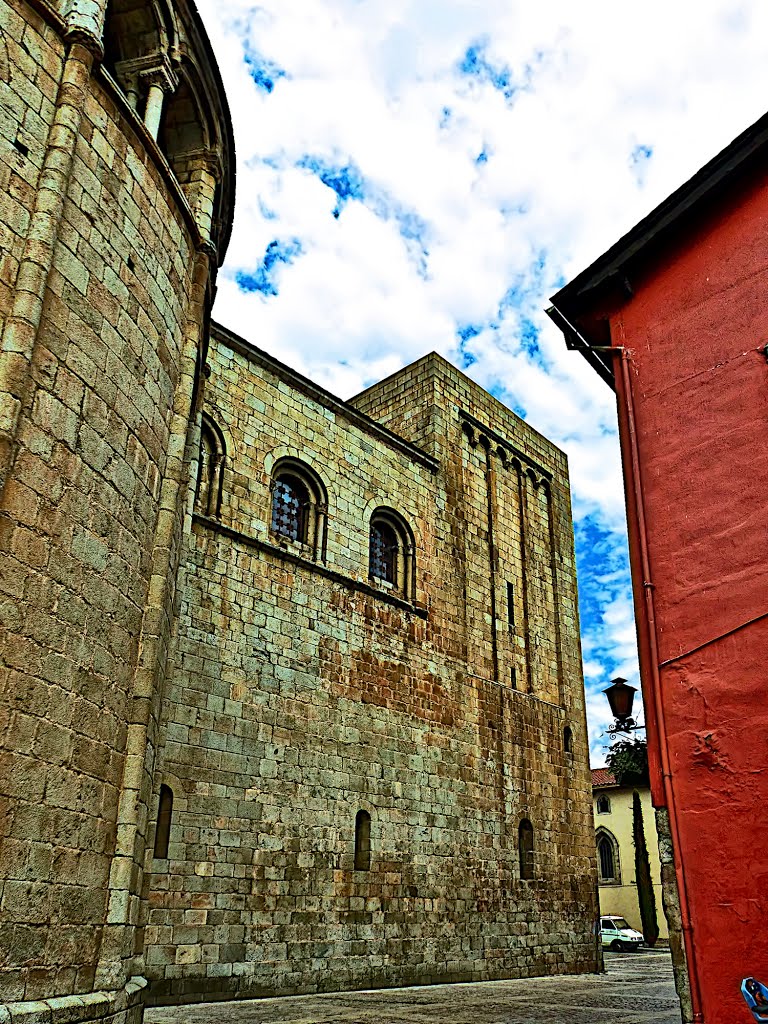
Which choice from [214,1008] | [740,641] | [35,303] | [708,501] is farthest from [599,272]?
[214,1008]

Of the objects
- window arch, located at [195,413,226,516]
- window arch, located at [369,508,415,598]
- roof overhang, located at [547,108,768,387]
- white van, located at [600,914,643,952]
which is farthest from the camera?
white van, located at [600,914,643,952]

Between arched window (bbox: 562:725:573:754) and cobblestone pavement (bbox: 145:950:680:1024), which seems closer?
cobblestone pavement (bbox: 145:950:680:1024)

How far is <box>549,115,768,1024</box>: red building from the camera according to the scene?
643 centimetres

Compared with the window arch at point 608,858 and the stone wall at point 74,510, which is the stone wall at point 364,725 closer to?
the stone wall at point 74,510

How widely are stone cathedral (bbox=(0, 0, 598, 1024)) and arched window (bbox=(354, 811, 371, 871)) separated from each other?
0.05 meters

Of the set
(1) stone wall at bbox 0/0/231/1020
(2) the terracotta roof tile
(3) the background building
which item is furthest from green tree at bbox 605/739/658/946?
(1) stone wall at bbox 0/0/231/1020

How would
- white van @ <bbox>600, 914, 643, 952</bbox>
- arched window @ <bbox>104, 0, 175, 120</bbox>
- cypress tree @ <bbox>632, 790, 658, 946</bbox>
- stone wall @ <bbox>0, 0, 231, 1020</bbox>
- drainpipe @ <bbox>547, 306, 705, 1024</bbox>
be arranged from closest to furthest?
stone wall @ <bbox>0, 0, 231, 1020</bbox> < drainpipe @ <bbox>547, 306, 705, 1024</bbox> < arched window @ <bbox>104, 0, 175, 120</bbox> < white van @ <bbox>600, 914, 643, 952</bbox> < cypress tree @ <bbox>632, 790, 658, 946</bbox>

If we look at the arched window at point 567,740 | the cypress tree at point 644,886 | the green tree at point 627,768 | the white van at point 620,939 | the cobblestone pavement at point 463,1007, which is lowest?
A: the white van at point 620,939

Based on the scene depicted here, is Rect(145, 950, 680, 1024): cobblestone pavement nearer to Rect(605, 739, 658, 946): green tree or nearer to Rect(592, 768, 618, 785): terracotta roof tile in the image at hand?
Result: Rect(605, 739, 658, 946): green tree

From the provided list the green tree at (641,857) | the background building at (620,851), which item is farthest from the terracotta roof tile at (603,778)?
the green tree at (641,857)

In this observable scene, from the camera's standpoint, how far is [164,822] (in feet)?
34.2

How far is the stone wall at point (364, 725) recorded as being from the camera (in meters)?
11.1

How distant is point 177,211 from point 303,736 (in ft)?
25.6

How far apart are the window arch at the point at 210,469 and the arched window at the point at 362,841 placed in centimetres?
520
